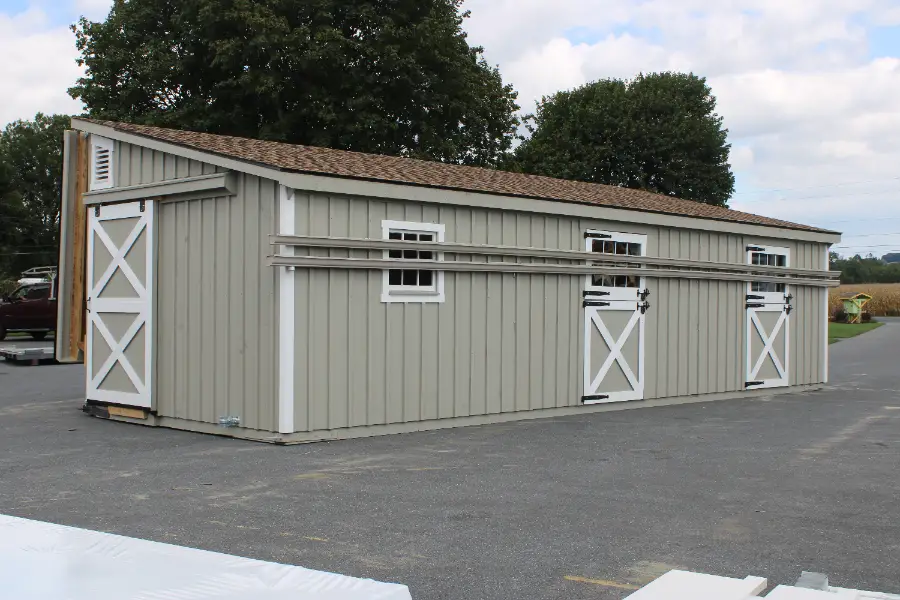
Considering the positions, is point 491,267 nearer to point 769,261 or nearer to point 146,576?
point 769,261

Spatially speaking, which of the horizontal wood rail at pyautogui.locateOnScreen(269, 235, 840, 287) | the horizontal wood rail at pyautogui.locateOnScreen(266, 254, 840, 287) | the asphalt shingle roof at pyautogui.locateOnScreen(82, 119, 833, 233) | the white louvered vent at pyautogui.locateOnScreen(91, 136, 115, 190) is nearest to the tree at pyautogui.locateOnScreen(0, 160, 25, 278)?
the white louvered vent at pyautogui.locateOnScreen(91, 136, 115, 190)

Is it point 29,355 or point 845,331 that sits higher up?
point 845,331

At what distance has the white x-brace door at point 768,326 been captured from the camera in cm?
1455

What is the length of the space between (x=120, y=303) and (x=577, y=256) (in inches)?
210

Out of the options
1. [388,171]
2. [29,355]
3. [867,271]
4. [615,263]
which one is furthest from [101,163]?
[867,271]

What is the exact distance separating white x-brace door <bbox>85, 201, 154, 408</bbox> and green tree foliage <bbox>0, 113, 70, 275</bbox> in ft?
172

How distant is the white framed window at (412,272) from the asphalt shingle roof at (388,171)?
467mm

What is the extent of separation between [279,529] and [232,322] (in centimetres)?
434

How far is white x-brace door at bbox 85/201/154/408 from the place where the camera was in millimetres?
10547

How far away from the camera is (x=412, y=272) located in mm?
10258

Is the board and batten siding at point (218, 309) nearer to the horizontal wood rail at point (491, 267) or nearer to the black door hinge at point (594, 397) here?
the horizontal wood rail at point (491, 267)

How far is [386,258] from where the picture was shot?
9.84 metres

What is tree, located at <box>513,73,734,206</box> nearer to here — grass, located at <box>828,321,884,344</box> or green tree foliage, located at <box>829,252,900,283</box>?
grass, located at <box>828,321,884,344</box>

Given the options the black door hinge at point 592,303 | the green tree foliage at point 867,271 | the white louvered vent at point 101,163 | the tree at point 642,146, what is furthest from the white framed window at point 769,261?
the green tree foliage at point 867,271
